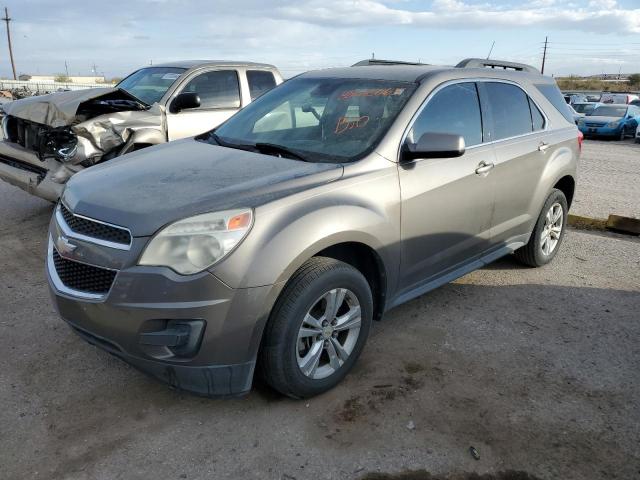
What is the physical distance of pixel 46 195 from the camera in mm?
5559

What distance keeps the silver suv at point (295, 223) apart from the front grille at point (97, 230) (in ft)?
0.04

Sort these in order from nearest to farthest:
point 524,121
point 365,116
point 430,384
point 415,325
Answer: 1. point 430,384
2. point 365,116
3. point 415,325
4. point 524,121

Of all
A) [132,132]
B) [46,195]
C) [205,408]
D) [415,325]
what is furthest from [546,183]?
[46,195]

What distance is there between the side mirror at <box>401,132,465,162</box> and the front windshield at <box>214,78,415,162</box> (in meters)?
0.24

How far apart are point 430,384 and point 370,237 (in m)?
0.97

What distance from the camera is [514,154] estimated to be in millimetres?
4324

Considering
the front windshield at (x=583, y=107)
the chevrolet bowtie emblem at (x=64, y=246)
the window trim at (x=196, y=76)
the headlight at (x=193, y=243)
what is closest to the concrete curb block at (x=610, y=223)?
the window trim at (x=196, y=76)

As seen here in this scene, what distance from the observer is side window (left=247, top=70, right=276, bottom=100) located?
7.78 meters

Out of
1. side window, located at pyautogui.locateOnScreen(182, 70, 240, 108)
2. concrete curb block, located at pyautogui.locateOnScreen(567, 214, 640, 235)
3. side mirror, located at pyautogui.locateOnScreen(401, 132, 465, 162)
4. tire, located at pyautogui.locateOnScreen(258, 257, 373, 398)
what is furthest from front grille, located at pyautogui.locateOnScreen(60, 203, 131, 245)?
concrete curb block, located at pyautogui.locateOnScreen(567, 214, 640, 235)

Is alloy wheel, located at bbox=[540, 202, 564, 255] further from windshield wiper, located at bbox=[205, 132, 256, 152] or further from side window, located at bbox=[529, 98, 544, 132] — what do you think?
windshield wiper, located at bbox=[205, 132, 256, 152]

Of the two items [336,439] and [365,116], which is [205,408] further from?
[365,116]

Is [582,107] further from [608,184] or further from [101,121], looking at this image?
[101,121]

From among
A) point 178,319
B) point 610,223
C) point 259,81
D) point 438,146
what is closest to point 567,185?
point 610,223

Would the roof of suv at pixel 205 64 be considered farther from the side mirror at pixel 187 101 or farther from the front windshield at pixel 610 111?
the front windshield at pixel 610 111
